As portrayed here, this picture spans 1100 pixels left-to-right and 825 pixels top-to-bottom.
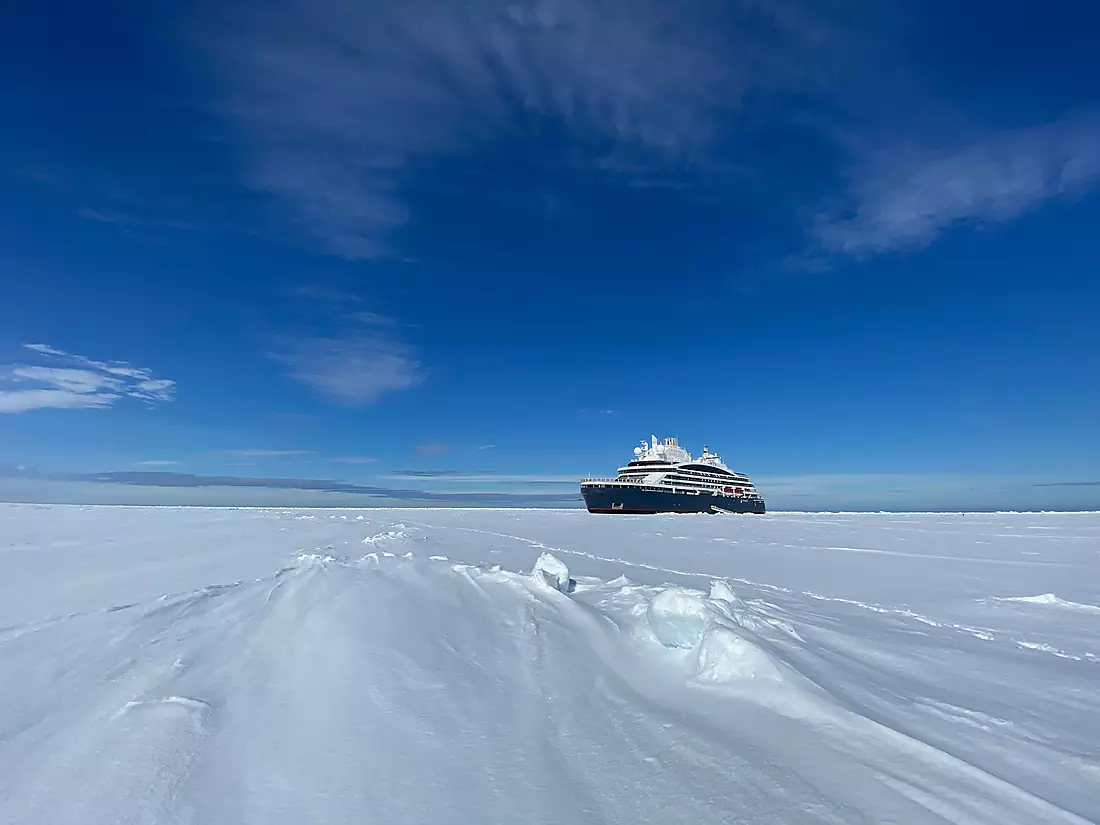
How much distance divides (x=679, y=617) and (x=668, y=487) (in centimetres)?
6058

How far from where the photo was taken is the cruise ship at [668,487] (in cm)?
6247

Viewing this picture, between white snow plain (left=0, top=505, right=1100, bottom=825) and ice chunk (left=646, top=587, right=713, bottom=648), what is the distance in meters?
0.02

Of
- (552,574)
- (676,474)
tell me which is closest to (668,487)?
(676,474)

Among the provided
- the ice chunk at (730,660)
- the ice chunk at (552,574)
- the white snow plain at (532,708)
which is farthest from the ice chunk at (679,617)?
the ice chunk at (552,574)

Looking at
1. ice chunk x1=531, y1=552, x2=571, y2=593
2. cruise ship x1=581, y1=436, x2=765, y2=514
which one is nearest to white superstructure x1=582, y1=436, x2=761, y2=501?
cruise ship x1=581, y1=436, x2=765, y2=514

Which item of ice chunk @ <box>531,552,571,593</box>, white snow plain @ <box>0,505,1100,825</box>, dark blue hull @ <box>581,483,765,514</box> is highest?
dark blue hull @ <box>581,483,765,514</box>

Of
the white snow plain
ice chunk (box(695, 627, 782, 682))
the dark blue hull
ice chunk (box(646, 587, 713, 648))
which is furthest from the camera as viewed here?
the dark blue hull

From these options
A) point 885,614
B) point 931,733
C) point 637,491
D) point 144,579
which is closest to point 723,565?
point 885,614

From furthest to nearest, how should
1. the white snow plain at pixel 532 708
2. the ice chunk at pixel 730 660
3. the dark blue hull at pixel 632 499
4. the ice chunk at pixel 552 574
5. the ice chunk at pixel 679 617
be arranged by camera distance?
the dark blue hull at pixel 632 499, the ice chunk at pixel 552 574, the ice chunk at pixel 679 617, the ice chunk at pixel 730 660, the white snow plain at pixel 532 708

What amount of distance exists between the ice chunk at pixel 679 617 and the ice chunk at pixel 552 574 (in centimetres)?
280

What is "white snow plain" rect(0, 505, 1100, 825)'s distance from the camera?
9.46 ft

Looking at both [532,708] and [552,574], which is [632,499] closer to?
[552,574]

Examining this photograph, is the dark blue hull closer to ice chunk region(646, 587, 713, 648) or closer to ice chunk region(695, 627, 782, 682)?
ice chunk region(646, 587, 713, 648)

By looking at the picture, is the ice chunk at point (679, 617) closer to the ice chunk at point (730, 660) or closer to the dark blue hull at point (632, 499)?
the ice chunk at point (730, 660)
